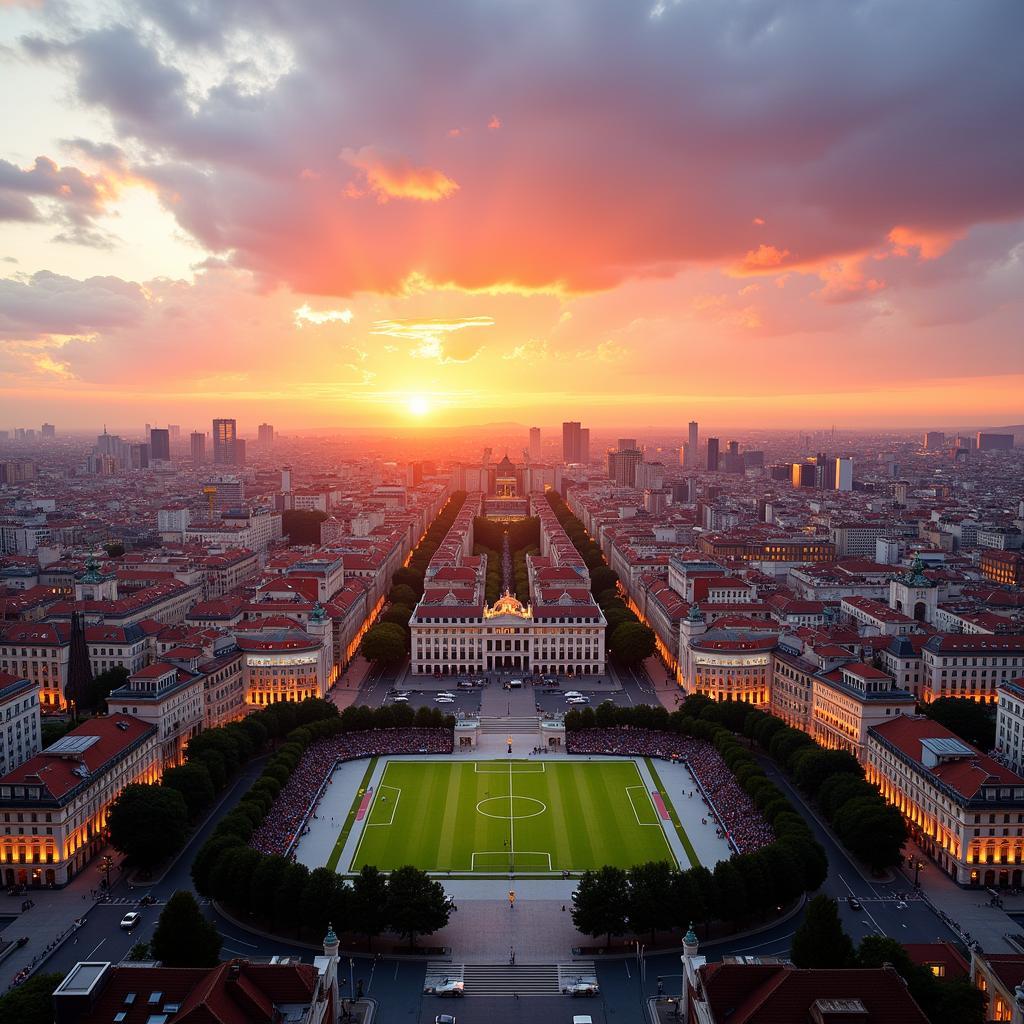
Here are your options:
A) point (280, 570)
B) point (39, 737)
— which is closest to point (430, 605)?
point (280, 570)

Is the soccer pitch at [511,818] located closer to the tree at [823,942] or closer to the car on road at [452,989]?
the car on road at [452,989]

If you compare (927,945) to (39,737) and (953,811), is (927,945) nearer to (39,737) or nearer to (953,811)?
(953,811)

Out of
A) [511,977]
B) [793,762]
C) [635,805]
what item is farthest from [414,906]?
[793,762]

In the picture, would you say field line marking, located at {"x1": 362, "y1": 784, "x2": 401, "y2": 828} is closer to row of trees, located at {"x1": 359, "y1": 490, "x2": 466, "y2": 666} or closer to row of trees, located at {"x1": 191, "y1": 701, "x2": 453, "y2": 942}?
row of trees, located at {"x1": 191, "y1": 701, "x2": 453, "y2": 942}

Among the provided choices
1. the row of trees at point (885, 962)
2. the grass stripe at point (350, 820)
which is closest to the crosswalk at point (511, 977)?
the row of trees at point (885, 962)

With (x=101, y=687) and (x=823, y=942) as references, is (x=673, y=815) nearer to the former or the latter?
(x=823, y=942)

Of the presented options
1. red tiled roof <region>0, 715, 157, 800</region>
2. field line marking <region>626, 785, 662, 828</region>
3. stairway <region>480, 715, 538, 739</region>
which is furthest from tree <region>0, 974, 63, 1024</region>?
stairway <region>480, 715, 538, 739</region>
